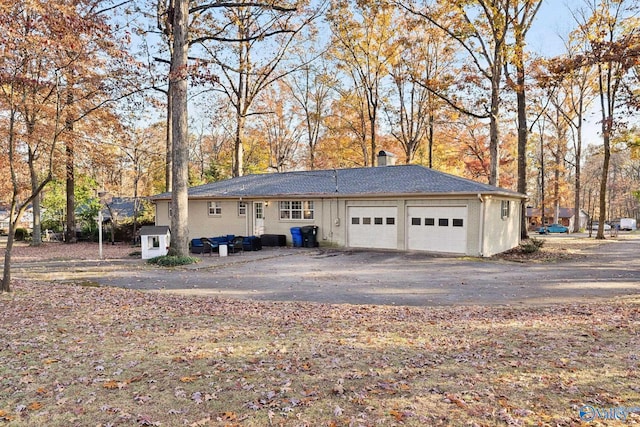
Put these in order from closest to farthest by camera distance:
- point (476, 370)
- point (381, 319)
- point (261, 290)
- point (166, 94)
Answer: point (476, 370), point (381, 319), point (261, 290), point (166, 94)

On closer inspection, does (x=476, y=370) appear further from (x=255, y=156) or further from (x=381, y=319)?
(x=255, y=156)

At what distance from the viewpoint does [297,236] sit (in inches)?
691

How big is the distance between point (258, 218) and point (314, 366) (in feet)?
49.2

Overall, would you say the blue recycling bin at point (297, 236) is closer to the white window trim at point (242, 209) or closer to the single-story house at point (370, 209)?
the single-story house at point (370, 209)

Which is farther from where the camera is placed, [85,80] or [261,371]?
[85,80]

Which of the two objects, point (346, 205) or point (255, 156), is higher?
point (255, 156)

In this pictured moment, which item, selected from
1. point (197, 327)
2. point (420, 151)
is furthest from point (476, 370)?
point (420, 151)

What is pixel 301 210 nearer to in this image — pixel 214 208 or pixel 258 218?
pixel 258 218

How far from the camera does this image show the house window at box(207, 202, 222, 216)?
19.7 meters

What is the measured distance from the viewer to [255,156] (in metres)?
38.3

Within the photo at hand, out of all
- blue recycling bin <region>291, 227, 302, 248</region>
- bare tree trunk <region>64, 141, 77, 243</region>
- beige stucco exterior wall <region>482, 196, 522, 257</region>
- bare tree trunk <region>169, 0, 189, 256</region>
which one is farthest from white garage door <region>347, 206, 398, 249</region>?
bare tree trunk <region>64, 141, 77, 243</region>

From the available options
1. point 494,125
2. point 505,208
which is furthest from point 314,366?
point 494,125

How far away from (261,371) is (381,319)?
8.99ft

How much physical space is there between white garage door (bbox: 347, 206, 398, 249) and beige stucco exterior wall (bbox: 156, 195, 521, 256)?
20 centimetres
